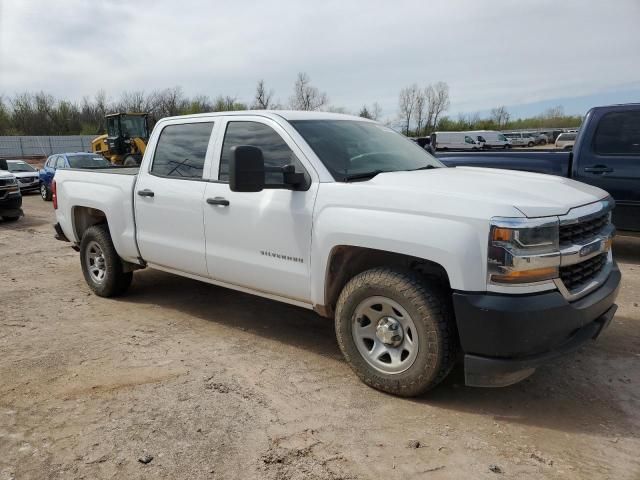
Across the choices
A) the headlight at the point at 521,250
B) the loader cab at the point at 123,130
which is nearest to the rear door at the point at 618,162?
the headlight at the point at 521,250

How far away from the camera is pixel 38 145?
43.8 meters

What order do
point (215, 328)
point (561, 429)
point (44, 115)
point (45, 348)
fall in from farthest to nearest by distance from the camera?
point (44, 115), point (215, 328), point (45, 348), point (561, 429)

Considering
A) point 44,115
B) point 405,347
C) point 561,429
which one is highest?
point 44,115

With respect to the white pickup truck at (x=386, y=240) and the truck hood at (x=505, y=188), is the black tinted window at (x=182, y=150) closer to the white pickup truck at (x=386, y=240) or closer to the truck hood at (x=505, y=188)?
the white pickup truck at (x=386, y=240)

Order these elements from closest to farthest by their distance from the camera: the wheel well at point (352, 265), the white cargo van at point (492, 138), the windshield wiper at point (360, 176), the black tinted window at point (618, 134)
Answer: the wheel well at point (352, 265) < the windshield wiper at point (360, 176) < the black tinted window at point (618, 134) < the white cargo van at point (492, 138)

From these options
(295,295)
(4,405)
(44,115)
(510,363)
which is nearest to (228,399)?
(295,295)

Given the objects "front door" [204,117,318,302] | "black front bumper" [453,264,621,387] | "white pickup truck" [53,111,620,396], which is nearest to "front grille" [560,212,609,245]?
"white pickup truck" [53,111,620,396]

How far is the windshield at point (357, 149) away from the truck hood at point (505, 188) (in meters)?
0.25

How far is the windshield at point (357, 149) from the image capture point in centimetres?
386

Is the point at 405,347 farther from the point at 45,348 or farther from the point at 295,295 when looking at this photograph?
the point at 45,348

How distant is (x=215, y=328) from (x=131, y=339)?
74cm

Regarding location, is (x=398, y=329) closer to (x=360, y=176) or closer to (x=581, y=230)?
(x=360, y=176)

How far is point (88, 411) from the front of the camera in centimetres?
336

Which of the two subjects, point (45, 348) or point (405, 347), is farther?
point (45, 348)
